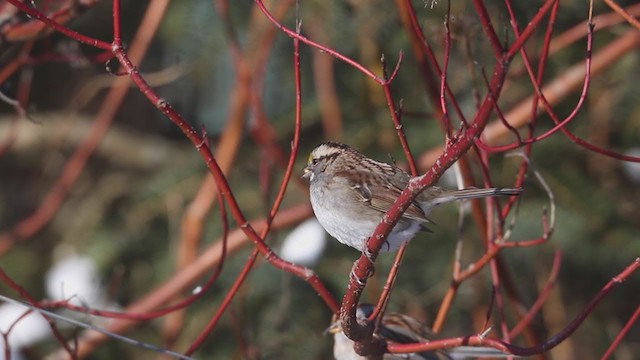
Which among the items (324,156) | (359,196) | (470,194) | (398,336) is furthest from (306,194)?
(470,194)

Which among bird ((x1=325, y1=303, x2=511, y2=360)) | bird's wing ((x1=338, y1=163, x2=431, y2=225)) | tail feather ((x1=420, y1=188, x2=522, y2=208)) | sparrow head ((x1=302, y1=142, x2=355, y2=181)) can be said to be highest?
sparrow head ((x1=302, y1=142, x2=355, y2=181))

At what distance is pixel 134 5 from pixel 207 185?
1.43 m

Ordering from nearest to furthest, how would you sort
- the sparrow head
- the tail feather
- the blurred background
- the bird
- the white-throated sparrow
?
the tail feather < the white-throated sparrow < the sparrow head < the bird < the blurred background

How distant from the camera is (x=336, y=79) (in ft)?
13.1

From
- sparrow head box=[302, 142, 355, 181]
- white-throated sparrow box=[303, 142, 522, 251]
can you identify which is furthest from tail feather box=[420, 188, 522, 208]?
sparrow head box=[302, 142, 355, 181]

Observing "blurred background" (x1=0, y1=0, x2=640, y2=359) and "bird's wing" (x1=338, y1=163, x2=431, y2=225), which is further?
"blurred background" (x1=0, y1=0, x2=640, y2=359)

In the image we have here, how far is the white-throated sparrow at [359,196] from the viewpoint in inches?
87.8

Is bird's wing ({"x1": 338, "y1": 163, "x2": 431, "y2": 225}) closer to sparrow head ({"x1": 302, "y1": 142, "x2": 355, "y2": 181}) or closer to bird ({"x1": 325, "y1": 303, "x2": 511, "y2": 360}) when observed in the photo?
sparrow head ({"x1": 302, "y1": 142, "x2": 355, "y2": 181})

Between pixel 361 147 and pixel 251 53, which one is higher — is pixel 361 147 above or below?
below

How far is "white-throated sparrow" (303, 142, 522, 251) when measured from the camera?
2.23m

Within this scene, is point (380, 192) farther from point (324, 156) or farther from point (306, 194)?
point (306, 194)

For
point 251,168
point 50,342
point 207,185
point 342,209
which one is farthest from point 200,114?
point 342,209

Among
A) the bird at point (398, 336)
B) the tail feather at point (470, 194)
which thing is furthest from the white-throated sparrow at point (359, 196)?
the bird at point (398, 336)

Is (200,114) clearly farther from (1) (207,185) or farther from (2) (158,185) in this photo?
(1) (207,185)
